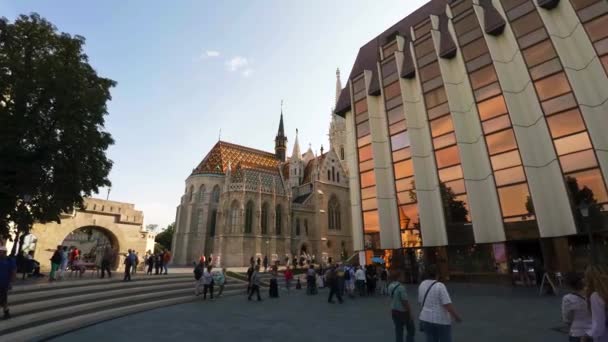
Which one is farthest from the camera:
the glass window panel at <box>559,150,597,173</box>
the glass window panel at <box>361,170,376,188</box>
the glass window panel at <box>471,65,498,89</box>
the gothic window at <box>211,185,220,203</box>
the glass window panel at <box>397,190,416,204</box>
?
the gothic window at <box>211,185,220,203</box>

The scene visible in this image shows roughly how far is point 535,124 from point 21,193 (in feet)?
76.8

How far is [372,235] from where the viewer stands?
2136 cm

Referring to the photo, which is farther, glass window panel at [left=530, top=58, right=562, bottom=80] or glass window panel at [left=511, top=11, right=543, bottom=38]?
glass window panel at [left=511, top=11, right=543, bottom=38]

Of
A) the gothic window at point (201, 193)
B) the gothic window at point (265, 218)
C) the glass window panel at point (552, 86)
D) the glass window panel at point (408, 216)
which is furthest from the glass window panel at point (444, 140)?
the gothic window at point (201, 193)

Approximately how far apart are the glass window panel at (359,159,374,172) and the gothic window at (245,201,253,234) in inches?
790

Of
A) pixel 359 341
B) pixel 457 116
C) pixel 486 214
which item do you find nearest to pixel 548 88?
pixel 457 116

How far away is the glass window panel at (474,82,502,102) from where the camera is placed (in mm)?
17811

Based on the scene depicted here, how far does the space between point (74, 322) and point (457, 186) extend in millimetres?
18972

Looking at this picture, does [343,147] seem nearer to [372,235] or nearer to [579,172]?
[372,235]

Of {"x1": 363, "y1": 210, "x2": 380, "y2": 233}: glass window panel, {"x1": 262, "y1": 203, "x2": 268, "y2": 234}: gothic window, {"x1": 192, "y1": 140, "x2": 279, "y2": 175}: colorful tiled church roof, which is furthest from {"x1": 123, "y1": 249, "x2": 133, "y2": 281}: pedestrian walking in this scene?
{"x1": 192, "y1": 140, "x2": 279, "y2": 175}: colorful tiled church roof

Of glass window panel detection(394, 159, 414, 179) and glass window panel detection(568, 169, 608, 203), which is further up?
glass window panel detection(394, 159, 414, 179)

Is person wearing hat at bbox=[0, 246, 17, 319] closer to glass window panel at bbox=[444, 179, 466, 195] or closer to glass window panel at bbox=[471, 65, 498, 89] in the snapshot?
glass window panel at bbox=[444, 179, 466, 195]

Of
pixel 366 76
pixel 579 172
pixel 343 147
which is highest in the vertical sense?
pixel 343 147

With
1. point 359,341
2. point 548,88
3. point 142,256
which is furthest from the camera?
point 142,256
